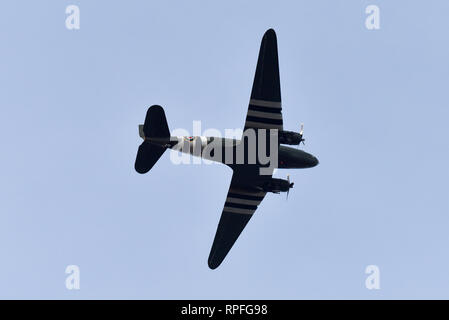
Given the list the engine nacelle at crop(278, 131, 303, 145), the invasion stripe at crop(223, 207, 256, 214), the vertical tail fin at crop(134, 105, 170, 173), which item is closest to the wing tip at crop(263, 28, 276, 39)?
the engine nacelle at crop(278, 131, 303, 145)

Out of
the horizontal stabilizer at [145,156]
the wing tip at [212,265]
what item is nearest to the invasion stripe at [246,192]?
the wing tip at [212,265]

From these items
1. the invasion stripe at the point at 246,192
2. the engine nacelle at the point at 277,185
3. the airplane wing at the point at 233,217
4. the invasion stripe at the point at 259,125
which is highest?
the invasion stripe at the point at 259,125

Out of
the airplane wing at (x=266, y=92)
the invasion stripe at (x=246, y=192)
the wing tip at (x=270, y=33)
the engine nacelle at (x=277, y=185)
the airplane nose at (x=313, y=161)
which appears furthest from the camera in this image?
the invasion stripe at (x=246, y=192)

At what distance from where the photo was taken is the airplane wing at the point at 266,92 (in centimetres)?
5141

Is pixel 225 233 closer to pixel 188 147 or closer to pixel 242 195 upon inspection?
pixel 242 195

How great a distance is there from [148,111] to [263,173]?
9818mm

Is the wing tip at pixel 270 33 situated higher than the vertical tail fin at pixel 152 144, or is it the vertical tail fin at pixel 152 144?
the wing tip at pixel 270 33

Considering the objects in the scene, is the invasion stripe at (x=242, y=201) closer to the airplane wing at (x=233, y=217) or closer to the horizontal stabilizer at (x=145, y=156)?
the airplane wing at (x=233, y=217)

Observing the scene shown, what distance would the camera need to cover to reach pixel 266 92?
5231cm

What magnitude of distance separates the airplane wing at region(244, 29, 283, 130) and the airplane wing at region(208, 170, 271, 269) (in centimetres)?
650

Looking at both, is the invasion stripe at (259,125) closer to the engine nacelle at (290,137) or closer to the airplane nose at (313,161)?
the engine nacelle at (290,137)

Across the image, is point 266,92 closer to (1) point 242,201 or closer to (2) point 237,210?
(1) point 242,201

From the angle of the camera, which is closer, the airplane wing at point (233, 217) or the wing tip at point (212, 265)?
the airplane wing at point (233, 217)

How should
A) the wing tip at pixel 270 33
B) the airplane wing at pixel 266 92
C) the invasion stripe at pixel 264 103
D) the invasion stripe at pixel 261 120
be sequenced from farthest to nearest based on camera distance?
1. the invasion stripe at pixel 261 120
2. the invasion stripe at pixel 264 103
3. the airplane wing at pixel 266 92
4. the wing tip at pixel 270 33
